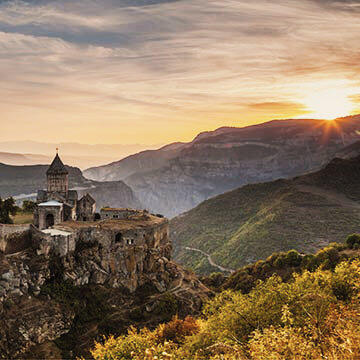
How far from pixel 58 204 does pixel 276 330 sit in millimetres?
38016

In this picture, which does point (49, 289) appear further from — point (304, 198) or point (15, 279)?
point (304, 198)

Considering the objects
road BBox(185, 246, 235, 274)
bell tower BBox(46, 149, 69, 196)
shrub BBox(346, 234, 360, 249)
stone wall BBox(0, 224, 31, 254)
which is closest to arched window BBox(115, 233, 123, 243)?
stone wall BBox(0, 224, 31, 254)

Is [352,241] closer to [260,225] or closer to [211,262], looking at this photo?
[260,225]

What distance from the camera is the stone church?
51969 mm

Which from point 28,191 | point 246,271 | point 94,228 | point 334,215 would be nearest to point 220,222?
point 334,215

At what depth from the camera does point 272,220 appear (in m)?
95.2

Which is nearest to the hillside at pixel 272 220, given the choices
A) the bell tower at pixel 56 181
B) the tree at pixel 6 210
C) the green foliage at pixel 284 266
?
the green foliage at pixel 284 266

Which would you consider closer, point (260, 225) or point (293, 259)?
point (293, 259)

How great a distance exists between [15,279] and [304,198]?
269 feet

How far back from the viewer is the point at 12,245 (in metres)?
44.0

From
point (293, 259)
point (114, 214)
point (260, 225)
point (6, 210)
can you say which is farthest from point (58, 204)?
point (260, 225)

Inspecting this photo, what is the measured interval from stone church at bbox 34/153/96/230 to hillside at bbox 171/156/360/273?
1542 inches

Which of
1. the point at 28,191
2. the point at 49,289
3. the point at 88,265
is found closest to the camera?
the point at 49,289

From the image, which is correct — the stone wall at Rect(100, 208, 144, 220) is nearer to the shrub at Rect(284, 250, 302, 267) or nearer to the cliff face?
the cliff face
